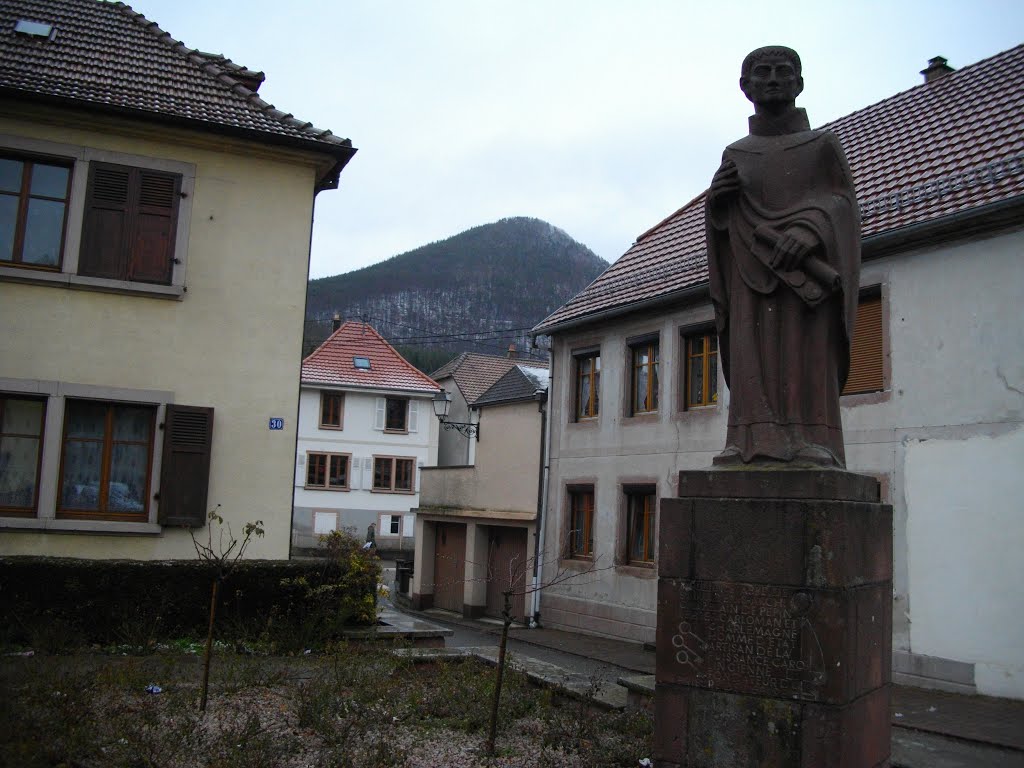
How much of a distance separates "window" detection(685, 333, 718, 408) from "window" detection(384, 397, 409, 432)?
1143 inches

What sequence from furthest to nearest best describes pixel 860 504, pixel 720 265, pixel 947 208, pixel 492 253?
pixel 492 253 < pixel 947 208 < pixel 720 265 < pixel 860 504

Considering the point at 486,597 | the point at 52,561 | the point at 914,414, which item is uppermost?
the point at 914,414

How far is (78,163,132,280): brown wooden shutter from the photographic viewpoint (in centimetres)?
1342

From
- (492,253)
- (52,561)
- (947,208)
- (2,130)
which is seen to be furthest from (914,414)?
(492,253)

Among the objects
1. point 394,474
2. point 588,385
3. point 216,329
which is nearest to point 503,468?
point 588,385

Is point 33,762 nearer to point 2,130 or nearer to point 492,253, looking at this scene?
point 2,130

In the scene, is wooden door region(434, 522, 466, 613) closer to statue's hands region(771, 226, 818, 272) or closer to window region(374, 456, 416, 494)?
window region(374, 456, 416, 494)

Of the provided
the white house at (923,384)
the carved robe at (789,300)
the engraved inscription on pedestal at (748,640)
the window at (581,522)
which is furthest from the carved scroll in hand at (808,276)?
the window at (581,522)

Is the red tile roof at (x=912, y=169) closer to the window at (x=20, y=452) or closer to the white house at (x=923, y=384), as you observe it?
the white house at (x=923, y=384)

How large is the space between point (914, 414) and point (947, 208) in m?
2.93

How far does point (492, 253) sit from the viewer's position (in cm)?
12888

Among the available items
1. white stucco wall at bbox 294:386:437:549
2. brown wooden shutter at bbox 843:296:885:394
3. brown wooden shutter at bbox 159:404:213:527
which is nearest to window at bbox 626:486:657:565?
brown wooden shutter at bbox 843:296:885:394

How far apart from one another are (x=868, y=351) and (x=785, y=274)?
8972 mm

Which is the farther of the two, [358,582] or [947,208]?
[947,208]
